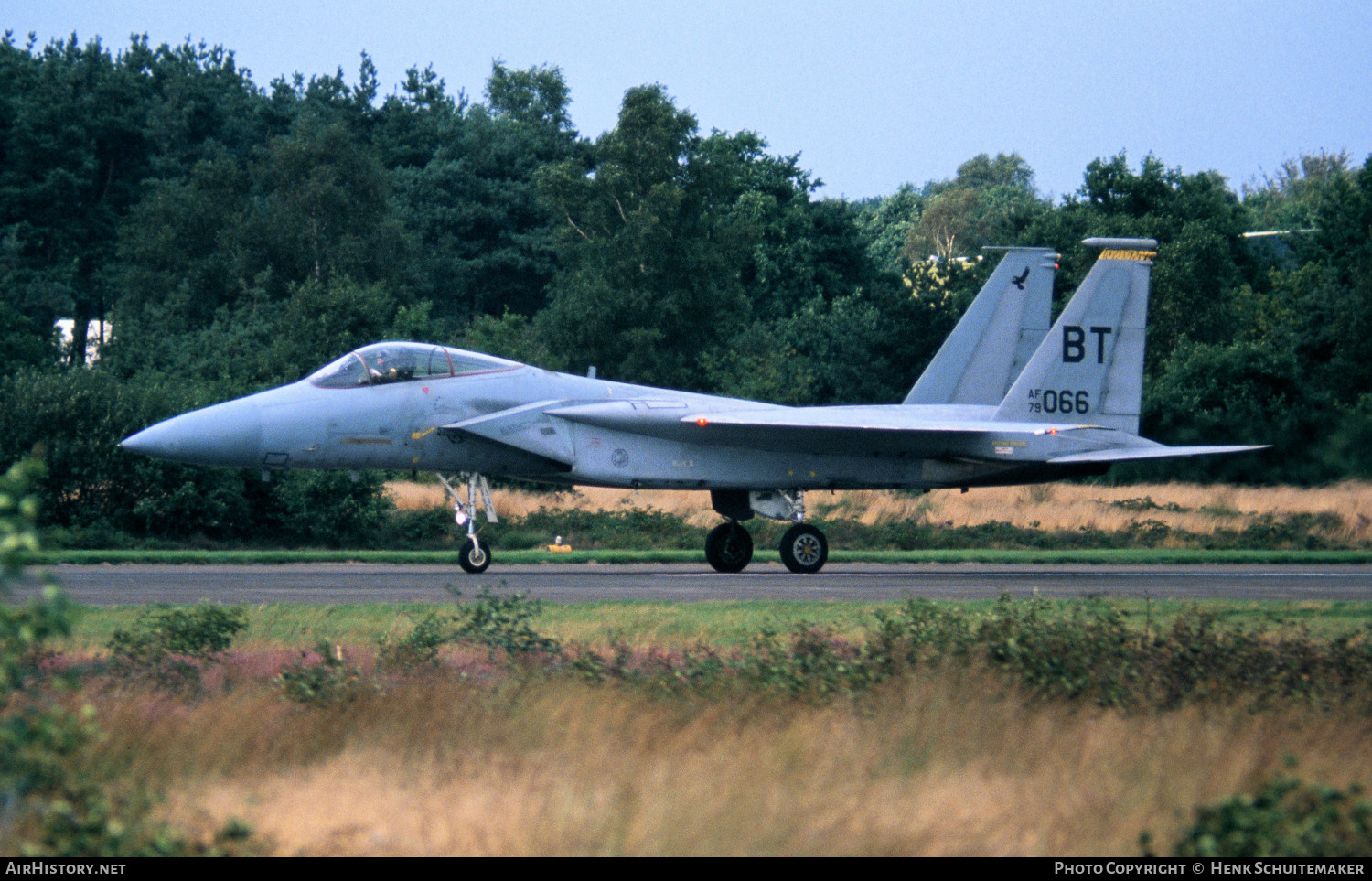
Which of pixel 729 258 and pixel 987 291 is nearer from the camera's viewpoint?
pixel 987 291

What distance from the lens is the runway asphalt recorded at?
48.4 feet

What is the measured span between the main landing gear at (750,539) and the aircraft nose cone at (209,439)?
6.24m

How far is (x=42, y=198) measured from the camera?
56.1 meters

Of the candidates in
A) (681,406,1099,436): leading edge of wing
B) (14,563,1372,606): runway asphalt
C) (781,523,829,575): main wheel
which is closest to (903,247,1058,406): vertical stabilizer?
(681,406,1099,436): leading edge of wing

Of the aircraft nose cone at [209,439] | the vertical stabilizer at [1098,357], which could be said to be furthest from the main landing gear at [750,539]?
the aircraft nose cone at [209,439]

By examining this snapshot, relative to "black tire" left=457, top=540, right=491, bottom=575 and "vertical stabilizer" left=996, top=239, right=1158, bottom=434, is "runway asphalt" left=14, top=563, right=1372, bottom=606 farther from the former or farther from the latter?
"vertical stabilizer" left=996, top=239, right=1158, bottom=434

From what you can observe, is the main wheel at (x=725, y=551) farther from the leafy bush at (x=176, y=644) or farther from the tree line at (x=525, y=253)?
the tree line at (x=525, y=253)

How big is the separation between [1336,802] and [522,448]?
13088mm

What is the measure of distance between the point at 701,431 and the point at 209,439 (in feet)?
20.7

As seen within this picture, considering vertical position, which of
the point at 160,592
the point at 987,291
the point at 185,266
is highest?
the point at 185,266

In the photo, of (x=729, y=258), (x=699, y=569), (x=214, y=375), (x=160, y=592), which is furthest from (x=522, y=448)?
(x=729, y=258)

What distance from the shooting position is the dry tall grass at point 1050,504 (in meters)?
26.3

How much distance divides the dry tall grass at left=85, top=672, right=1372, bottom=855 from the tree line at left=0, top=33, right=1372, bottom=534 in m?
22.5

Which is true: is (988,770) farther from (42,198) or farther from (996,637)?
(42,198)
